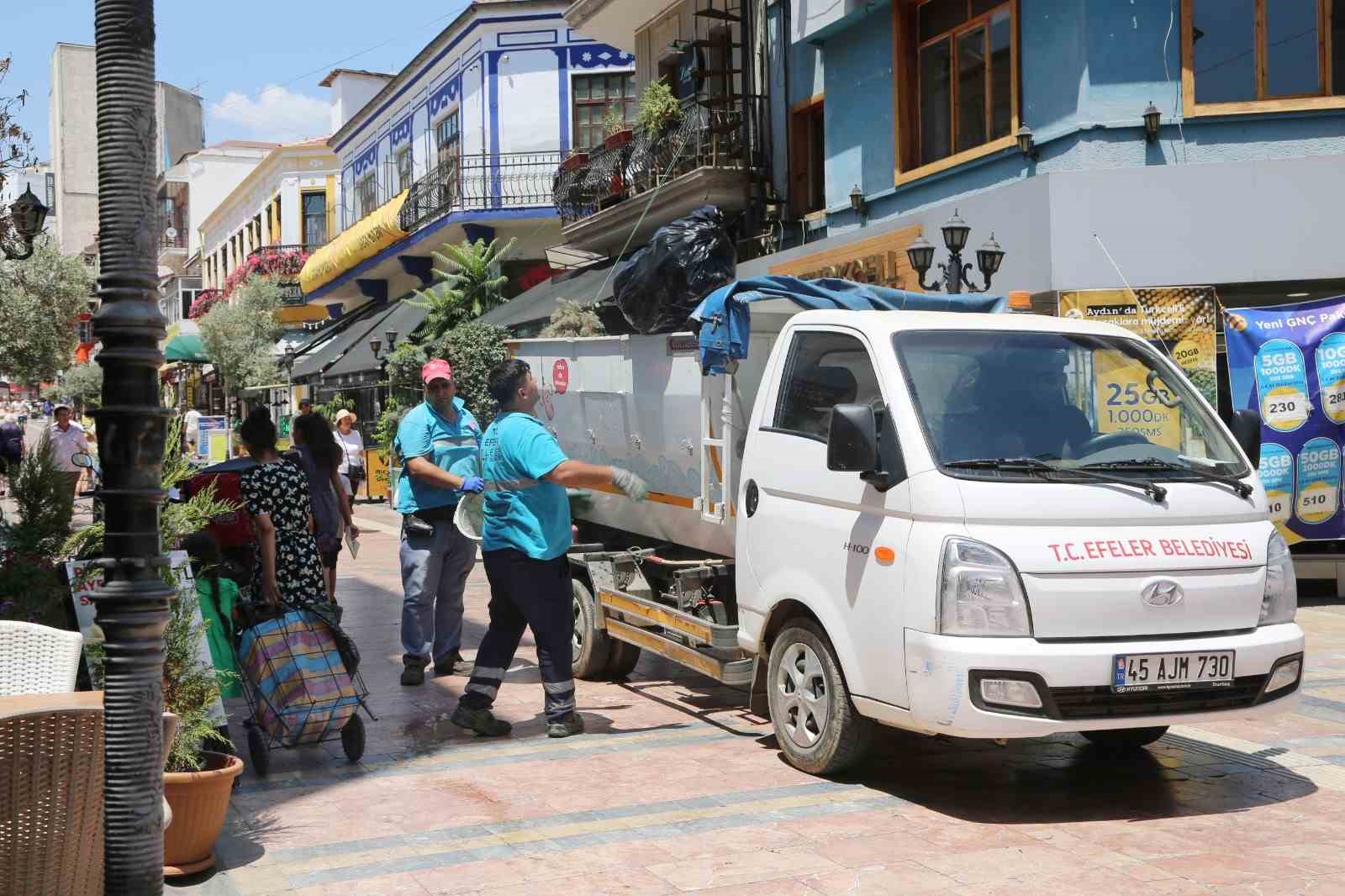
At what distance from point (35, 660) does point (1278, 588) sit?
481 cm

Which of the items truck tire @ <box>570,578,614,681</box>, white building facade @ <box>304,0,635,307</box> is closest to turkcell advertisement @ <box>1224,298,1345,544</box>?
truck tire @ <box>570,578,614,681</box>

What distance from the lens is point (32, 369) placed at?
25812 mm

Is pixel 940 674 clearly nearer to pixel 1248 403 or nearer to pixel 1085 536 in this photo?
pixel 1085 536

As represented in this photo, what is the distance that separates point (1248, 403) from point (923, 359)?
7.44 m

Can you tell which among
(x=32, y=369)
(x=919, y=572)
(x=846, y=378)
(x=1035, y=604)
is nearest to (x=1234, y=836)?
(x=1035, y=604)

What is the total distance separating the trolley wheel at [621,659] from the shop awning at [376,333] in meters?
18.5

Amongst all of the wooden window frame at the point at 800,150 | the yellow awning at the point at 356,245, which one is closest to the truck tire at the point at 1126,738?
the wooden window frame at the point at 800,150

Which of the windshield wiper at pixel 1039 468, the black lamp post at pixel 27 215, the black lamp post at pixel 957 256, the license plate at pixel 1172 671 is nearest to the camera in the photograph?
the license plate at pixel 1172 671

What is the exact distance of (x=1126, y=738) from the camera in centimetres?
663

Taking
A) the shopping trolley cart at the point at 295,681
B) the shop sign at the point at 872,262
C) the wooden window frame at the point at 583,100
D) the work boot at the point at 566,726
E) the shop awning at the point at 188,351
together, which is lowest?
the work boot at the point at 566,726

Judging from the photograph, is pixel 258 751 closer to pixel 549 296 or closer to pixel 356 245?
pixel 549 296

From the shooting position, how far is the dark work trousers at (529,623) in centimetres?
719

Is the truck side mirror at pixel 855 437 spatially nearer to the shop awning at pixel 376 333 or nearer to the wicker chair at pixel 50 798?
the wicker chair at pixel 50 798

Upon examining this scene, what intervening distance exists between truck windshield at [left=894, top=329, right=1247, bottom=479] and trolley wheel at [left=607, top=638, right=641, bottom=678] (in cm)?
339
